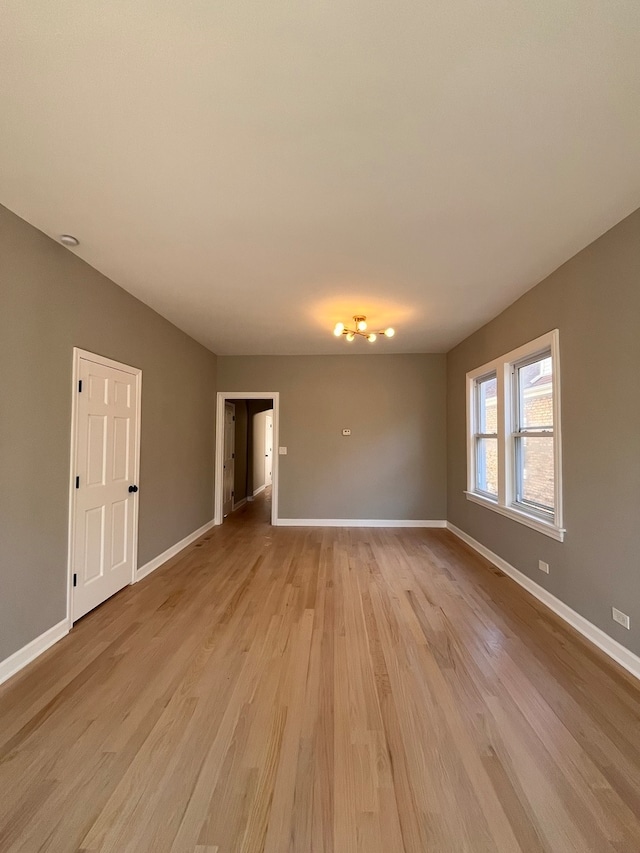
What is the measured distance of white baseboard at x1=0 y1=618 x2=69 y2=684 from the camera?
6.91ft

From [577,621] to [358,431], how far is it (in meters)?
3.67

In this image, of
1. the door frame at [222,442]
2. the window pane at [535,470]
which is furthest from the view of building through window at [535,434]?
the door frame at [222,442]

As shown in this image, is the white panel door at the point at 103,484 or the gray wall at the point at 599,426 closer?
the gray wall at the point at 599,426

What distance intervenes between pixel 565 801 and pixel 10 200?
12.4 ft

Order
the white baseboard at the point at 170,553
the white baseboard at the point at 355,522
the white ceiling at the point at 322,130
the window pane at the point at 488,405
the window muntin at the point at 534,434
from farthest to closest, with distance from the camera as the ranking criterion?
the white baseboard at the point at 355,522 → the window pane at the point at 488,405 → the white baseboard at the point at 170,553 → the window muntin at the point at 534,434 → the white ceiling at the point at 322,130

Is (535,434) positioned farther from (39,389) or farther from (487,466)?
(39,389)

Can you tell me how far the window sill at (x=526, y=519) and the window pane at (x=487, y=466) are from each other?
181mm

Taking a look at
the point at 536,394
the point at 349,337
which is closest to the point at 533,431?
the point at 536,394

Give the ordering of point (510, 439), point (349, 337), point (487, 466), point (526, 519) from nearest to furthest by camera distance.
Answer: point (526, 519) → point (510, 439) → point (349, 337) → point (487, 466)

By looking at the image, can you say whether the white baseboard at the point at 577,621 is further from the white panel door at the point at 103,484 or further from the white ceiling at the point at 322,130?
the white panel door at the point at 103,484

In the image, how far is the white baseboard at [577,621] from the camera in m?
2.19

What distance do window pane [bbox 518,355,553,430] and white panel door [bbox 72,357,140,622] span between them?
3709mm

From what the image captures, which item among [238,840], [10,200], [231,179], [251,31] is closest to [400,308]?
[231,179]

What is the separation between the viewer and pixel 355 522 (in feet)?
19.0
